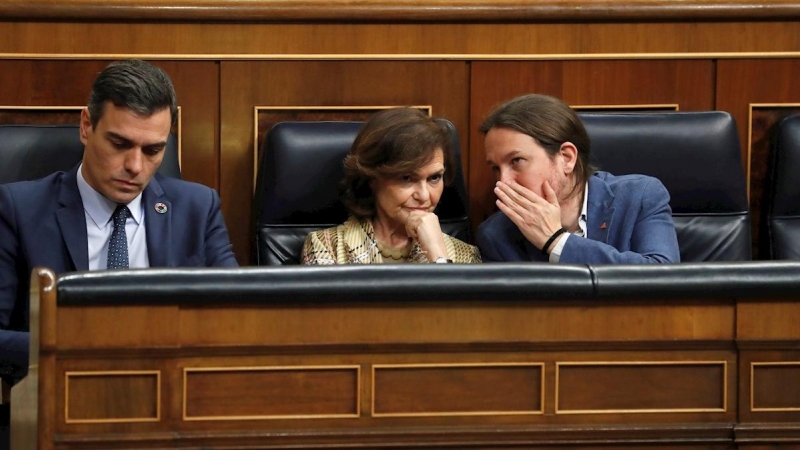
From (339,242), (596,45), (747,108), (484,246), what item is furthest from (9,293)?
(747,108)

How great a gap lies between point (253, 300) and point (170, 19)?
95 centimetres

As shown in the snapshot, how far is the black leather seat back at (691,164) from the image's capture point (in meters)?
1.88

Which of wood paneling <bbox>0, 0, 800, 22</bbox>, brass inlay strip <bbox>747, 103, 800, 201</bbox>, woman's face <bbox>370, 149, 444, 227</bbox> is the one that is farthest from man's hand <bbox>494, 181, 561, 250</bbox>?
brass inlay strip <bbox>747, 103, 800, 201</bbox>

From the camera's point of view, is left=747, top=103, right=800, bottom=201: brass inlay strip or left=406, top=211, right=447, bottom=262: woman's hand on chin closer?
left=406, top=211, right=447, bottom=262: woman's hand on chin

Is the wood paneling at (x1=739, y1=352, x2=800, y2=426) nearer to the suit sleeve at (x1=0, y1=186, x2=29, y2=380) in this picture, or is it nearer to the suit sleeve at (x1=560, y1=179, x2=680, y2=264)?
Result: the suit sleeve at (x1=560, y1=179, x2=680, y2=264)

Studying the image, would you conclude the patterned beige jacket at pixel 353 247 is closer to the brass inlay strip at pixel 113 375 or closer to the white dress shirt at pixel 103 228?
the white dress shirt at pixel 103 228

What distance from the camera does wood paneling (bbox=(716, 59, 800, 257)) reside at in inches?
80.7

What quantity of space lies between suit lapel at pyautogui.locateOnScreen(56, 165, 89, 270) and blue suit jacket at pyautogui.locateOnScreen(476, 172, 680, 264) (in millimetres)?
624

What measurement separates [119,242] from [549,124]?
69cm

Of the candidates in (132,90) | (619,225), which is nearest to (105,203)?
(132,90)

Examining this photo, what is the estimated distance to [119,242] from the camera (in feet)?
5.33

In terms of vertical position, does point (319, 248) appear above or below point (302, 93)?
below

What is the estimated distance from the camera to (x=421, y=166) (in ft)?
5.74

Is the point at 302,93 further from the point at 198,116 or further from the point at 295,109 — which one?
the point at 198,116
